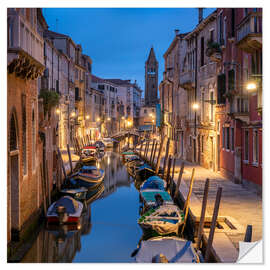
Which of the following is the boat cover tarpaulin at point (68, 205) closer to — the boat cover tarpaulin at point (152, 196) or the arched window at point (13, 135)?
the boat cover tarpaulin at point (152, 196)

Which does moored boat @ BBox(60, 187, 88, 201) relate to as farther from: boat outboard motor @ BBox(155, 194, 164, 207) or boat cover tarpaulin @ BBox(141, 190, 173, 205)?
boat outboard motor @ BBox(155, 194, 164, 207)

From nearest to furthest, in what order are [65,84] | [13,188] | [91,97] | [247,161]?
[13,188], [247,161], [65,84], [91,97]

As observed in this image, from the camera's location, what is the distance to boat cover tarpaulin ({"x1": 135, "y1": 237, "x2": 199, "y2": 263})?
575 cm

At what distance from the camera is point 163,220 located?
782 cm

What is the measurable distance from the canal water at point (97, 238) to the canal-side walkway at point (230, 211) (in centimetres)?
154

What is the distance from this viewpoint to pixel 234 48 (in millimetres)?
10992

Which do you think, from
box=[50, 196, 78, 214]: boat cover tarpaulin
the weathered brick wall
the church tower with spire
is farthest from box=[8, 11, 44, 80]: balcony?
the church tower with spire

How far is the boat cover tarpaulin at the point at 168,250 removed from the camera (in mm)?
5750

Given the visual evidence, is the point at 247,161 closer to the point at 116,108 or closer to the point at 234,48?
the point at 234,48

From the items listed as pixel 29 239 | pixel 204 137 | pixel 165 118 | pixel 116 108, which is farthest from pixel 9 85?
pixel 116 108

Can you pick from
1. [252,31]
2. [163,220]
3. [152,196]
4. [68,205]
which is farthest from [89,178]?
[252,31]

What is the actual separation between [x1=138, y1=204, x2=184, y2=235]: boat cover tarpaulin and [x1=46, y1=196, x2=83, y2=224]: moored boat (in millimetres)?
1778

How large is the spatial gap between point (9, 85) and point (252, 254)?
14.0 ft
